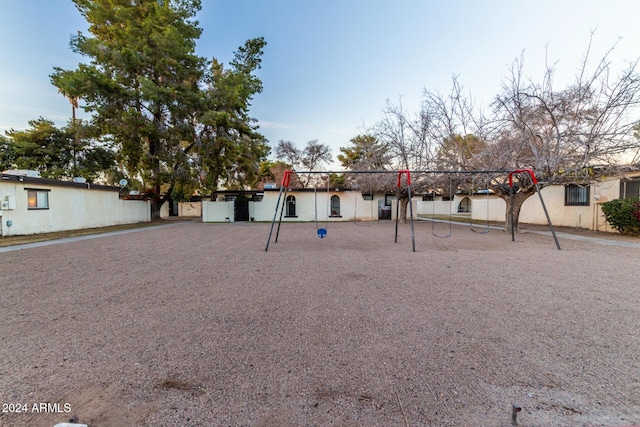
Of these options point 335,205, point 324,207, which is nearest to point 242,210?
point 324,207

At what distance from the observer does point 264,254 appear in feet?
24.0


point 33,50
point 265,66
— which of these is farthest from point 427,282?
point 265,66

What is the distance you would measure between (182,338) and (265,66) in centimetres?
2434

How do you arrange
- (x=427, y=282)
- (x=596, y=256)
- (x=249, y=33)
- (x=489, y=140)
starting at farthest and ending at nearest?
1. (x=249, y=33)
2. (x=489, y=140)
3. (x=596, y=256)
4. (x=427, y=282)

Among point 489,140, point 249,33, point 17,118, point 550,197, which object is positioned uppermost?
point 249,33

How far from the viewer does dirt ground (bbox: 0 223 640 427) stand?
178 cm

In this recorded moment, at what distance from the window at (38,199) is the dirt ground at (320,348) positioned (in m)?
9.25

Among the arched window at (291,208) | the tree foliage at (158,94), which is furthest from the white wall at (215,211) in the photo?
the arched window at (291,208)

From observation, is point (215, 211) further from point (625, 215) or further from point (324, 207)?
point (625, 215)

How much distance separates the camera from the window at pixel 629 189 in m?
10.9

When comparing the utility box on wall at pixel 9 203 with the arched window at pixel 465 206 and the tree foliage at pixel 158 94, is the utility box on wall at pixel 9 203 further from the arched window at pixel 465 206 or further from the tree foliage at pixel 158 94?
the arched window at pixel 465 206

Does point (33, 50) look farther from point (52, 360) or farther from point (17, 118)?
point (52, 360)

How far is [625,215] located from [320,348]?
13.7m

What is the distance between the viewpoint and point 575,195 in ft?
44.5
